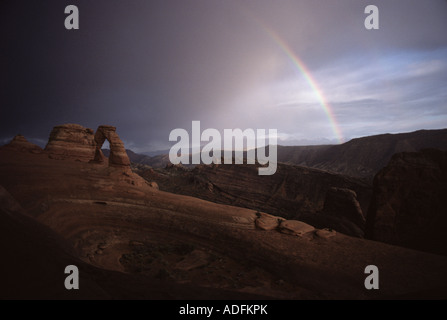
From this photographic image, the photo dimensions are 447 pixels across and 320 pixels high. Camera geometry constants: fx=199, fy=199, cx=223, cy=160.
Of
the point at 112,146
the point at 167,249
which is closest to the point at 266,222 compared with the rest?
the point at 167,249

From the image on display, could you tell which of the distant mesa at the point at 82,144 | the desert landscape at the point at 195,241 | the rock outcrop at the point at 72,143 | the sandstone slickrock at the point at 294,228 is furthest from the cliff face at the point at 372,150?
the rock outcrop at the point at 72,143

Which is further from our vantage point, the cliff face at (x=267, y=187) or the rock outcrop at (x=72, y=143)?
the cliff face at (x=267, y=187)

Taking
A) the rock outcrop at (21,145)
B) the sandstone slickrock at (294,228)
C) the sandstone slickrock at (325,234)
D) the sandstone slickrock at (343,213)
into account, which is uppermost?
the rock outcrop at (21,145)

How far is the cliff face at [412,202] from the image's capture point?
528 inches

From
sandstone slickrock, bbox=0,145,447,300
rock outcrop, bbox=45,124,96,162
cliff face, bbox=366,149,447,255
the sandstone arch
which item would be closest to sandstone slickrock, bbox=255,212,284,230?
sandstone slickrock, bbox=0,145,447,300

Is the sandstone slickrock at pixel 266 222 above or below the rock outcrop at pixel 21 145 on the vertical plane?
below

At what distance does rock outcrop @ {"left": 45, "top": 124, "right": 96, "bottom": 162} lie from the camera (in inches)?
890

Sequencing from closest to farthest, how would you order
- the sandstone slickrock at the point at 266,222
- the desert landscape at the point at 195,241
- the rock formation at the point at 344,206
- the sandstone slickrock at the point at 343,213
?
1. the desert landscape at the point at 195,241
2. the sandstone slickrock at the point at 266,222
3. the sandstone slickrock at the point at 343,213
4. the rock formation at the point at 344,206

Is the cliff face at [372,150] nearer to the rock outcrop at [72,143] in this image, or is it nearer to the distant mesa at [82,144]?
the distant mesa at [82,144]

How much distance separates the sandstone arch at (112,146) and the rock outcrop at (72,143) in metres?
2.26

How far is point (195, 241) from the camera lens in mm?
11320

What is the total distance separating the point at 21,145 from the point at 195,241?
20737 mm
